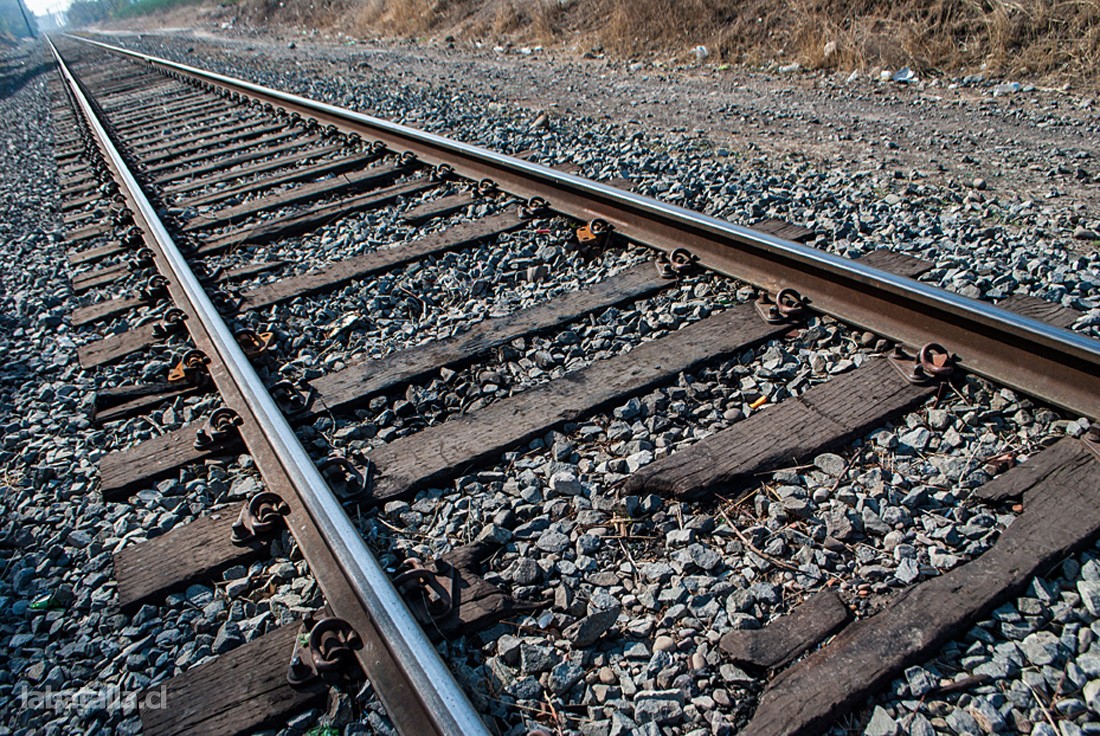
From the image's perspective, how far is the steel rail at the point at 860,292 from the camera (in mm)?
2414

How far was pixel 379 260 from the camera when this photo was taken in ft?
13.4

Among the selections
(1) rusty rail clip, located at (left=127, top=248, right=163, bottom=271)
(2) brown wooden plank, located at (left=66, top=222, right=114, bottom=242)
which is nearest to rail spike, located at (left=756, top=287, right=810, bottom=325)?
(1) rusty rail clip, located at (left=127, top=248, right=163, bottom=271)

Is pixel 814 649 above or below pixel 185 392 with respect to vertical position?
below

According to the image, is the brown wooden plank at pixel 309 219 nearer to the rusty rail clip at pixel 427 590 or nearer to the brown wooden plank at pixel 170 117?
the rusty rail clip at pixel 427 590

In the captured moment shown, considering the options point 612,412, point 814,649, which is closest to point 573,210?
point 612,412

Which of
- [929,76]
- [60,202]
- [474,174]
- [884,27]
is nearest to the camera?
[474,174]

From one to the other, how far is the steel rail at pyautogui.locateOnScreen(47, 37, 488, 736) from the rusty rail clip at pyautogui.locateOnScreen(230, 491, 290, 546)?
0.07 m

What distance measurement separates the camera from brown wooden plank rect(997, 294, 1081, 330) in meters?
2.90

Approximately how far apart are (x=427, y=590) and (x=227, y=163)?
5.54 m

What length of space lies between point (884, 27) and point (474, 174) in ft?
19.9

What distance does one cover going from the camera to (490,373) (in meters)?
2.98

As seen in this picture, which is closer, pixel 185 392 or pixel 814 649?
pixel 814 649

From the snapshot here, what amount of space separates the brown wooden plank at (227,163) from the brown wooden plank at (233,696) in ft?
16.6

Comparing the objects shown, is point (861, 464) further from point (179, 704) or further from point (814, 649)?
point (179, 704)
